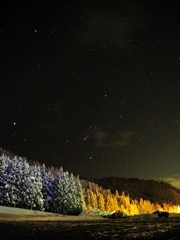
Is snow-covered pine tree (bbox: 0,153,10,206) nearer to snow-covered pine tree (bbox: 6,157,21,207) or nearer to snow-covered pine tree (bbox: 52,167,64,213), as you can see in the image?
snow-covered pine tree (bbox: 6,157,21,207)

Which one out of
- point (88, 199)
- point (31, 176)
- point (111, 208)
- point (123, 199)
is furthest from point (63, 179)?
point (123, 199)

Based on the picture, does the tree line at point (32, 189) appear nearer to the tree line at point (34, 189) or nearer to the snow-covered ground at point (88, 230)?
the tree line at point (34, 189)

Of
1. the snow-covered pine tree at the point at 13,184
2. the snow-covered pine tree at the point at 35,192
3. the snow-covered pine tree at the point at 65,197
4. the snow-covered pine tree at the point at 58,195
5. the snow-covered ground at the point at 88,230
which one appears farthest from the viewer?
the snow-covered pine tree at the point at 65,197

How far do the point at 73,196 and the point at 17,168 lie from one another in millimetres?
23283

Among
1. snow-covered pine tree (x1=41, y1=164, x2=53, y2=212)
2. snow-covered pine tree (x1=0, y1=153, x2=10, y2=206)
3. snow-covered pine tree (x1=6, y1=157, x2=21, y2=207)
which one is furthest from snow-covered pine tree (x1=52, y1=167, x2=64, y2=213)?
snow-covered pine tree (x1=0, y1=153, x2=10, y2=206)

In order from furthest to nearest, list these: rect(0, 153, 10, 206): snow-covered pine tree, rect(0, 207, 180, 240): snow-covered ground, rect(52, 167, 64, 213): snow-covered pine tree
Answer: rect(52, 167, 64, 213): snow-covered pine tree
rect(0, 153, 10, 206): snow-covered pine tree
rect(0, 207, 180, 240): snow-covered ground

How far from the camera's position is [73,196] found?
309 ft

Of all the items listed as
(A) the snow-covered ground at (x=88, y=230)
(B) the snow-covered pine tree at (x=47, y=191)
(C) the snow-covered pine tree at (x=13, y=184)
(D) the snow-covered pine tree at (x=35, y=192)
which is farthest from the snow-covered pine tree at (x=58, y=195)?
(A) the snow-covered ground at (x=88, y=230)

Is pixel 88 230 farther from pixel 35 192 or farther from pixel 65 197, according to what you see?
pixel 65 197

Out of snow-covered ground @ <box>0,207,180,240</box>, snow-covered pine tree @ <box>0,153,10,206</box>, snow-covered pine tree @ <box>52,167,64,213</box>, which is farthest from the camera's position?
snow-covered pine tree @ <box>52,167,64,213</box>

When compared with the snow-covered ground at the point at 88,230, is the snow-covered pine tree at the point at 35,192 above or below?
above

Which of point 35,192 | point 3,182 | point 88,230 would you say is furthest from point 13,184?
point 88,230

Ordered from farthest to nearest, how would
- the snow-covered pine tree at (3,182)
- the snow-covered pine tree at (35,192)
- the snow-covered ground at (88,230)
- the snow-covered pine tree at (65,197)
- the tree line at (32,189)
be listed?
1. the snow-covered pine tree at (65,197)
2. the snow-covered pine tree at (35,192)
3. the tree line at (32,189)
4. the snow-covered pine tree at (3,182)
5. the snow-covered ground at (88,230)

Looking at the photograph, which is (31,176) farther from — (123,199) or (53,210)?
(123,199)
